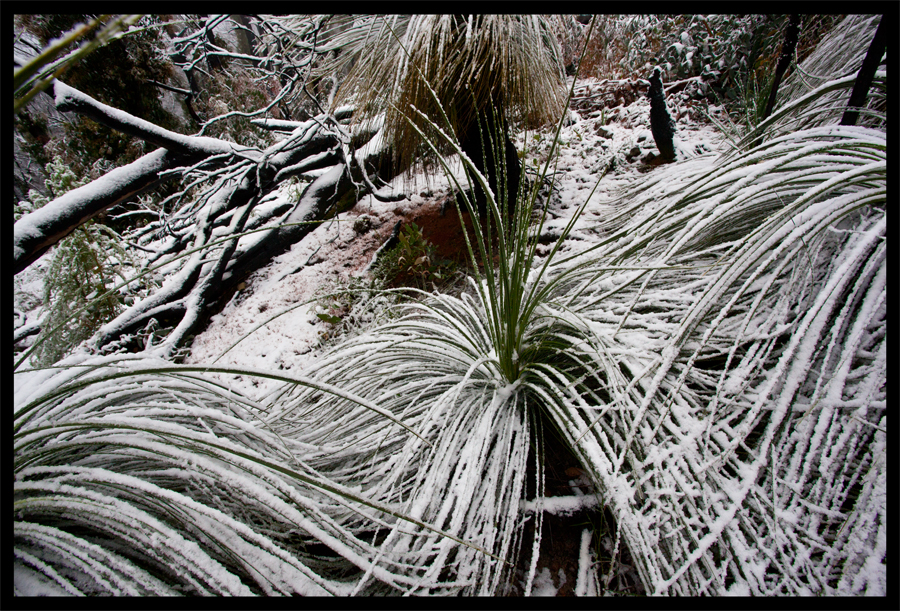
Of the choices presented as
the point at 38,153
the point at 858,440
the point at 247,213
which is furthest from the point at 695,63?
the point at 38,153

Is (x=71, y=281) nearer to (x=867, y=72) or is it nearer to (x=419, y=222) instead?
(x=419, y=222)

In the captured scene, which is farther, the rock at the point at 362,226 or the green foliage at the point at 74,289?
the rock at the point at 362,226

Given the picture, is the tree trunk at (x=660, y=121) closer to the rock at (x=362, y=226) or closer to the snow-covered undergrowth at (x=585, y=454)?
the snow-covered undergrowth at (x=585, y=454)

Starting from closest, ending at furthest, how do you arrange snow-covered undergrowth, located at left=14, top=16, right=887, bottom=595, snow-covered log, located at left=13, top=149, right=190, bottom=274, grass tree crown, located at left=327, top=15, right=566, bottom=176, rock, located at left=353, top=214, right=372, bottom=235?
snow-covered undergrowth, located at left=14, top=16, right=887, bottom=595 → snow-covered log, located at left=13, top=149, right=190, bottom=274 → grass tree crown, located at left=327, top=15, right=566, bottom=176 → rock, located at left=353, top=214, right=372, bottom=235

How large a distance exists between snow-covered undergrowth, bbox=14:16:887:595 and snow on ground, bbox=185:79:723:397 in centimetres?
65

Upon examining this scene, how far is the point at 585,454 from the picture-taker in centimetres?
48

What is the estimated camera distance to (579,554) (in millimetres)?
496

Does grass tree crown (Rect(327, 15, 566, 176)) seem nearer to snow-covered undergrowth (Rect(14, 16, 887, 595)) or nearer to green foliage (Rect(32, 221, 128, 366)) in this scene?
snow-covered undergrowth (Rect(14, 16, 887, 595))

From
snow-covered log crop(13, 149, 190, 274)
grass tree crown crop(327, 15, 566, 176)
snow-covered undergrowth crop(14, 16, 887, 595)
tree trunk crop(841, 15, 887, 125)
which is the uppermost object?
grass tree crown crop(327, 15, 566, 176)

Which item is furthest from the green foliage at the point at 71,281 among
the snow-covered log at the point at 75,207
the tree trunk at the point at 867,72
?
the tree trunk at the point at 867,72

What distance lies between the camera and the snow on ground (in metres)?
1.28

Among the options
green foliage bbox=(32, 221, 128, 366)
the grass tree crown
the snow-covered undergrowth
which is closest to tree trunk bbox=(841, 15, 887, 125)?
the snow-covered undergrowth

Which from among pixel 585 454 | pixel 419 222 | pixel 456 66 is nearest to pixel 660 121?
pixel 456 66

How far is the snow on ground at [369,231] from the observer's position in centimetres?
128
